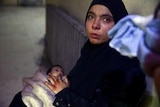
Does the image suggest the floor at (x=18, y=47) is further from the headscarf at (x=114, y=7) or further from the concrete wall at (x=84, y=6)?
the headscarf at (x=114, y=7)

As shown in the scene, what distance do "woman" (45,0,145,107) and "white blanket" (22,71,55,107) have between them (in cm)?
6

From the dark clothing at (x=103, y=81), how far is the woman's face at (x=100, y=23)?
0.05 m

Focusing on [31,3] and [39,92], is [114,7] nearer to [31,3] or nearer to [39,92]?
[39,92]

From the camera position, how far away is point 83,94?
122 cm

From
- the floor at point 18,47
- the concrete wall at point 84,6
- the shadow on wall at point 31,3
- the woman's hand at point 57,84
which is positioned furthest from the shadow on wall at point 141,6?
the shadow on wall at point 31,3

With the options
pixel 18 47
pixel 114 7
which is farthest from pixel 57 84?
pixel 18 47

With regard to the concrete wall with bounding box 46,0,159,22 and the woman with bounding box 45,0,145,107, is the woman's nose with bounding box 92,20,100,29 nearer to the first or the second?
the woman with bounding box 45,0,145,107

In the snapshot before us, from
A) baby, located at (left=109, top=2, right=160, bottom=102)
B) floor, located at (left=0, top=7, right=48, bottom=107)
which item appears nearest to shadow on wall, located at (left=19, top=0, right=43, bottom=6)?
floor, located at (left=0, top=7, right=48, bottom=107)

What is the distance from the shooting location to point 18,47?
3.62 m

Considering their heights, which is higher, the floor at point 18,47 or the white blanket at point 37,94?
the white blanket at point 37,94

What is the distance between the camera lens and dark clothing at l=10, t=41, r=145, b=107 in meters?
1.02

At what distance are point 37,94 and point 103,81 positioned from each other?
0.48 m

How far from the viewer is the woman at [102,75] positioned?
3.34 ft

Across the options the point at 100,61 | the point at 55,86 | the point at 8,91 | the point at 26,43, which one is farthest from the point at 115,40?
the point at 26,43
